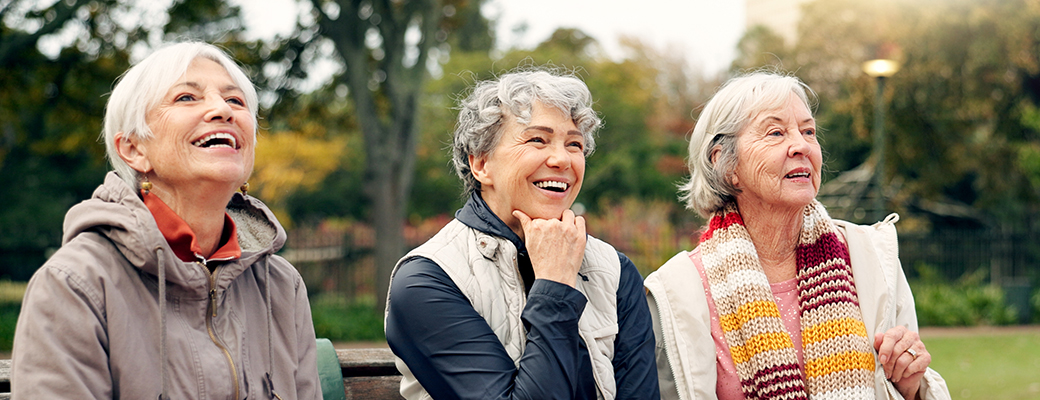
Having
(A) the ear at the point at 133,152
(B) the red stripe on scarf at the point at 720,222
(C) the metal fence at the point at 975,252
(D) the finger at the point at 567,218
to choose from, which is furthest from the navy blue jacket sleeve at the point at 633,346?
(C) the metal fence at the point at 975,252

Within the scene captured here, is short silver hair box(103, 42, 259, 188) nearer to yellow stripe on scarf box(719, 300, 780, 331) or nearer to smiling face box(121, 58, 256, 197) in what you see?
smiling face box(121, 58, 256, 197)

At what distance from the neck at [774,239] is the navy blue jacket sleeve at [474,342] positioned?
1.02 m

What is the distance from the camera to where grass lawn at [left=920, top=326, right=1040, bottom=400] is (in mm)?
7996

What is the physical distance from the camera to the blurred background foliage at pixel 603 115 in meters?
12.2

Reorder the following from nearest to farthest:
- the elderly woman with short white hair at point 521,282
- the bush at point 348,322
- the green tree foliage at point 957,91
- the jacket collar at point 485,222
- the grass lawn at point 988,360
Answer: the elderly woman with short white hair at point 521,282
the jacket collar at point 485,222
the grass lawn at point 988,360
the bush at point 348,322
the green tree foliage at point 957,91

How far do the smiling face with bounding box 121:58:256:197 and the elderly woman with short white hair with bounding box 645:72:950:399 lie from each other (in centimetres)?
145

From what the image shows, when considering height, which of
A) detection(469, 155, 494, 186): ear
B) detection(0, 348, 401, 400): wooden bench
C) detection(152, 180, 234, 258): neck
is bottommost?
detection(0, 348, 401, 400): wooden bench

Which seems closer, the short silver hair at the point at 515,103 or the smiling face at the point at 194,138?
the smiling face at the point at 194,138

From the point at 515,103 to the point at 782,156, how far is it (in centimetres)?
97

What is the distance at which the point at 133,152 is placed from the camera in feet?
6.64

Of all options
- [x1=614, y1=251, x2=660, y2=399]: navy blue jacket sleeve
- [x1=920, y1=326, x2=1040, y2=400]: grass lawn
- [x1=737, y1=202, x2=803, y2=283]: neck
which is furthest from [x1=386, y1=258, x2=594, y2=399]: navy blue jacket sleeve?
[x1=920, y1=326, x2=1040, y2=400]: grass lawn

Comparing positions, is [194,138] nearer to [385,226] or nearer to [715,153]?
[715,153]

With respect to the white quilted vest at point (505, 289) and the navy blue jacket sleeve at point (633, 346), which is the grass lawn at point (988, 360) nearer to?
the navy blue jacket sleeve at point (633, 346)

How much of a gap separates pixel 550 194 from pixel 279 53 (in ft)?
37.2
